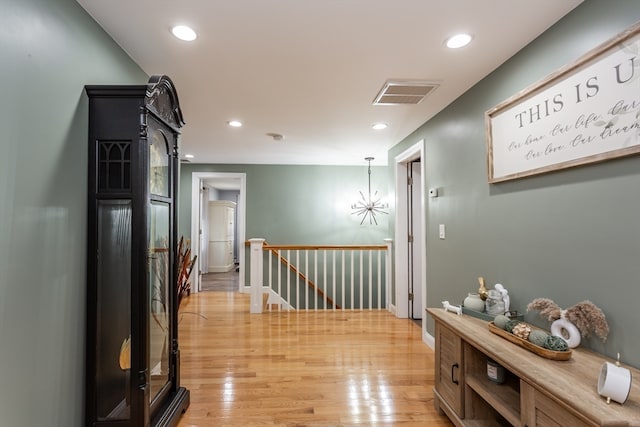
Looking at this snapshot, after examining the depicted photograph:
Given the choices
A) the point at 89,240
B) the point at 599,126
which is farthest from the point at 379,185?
the point at 89,240

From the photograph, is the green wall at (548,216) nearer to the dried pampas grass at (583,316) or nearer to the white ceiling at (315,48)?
the dried pampas grass at (583,316)

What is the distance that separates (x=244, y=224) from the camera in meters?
5.79

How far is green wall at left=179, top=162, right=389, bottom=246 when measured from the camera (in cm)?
584

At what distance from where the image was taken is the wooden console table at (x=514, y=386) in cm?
107

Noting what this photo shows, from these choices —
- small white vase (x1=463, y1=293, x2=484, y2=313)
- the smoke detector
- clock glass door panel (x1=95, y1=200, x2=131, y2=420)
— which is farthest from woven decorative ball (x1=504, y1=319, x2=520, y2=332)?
the smoke detector

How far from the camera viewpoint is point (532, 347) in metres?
1.48

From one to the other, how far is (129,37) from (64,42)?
0.44 meters

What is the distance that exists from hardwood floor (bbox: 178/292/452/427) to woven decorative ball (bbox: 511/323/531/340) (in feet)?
2.80

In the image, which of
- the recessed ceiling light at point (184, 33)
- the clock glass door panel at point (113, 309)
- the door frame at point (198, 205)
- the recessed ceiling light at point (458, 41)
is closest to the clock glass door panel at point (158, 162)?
the clock glass door panel at point (113, 309)

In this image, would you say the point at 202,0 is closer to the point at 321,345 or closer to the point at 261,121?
the point at 261,121

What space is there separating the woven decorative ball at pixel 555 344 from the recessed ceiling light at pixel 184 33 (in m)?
2.40

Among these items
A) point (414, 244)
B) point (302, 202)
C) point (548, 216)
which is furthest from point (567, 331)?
point (302, 202)

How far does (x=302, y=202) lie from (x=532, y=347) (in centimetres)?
469

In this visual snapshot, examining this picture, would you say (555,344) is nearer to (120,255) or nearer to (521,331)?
(521,331)
